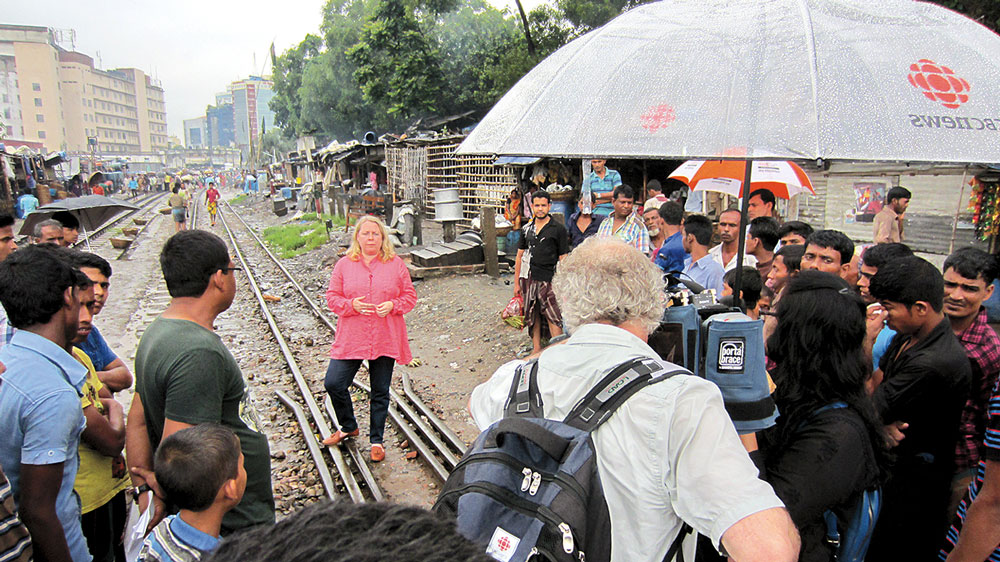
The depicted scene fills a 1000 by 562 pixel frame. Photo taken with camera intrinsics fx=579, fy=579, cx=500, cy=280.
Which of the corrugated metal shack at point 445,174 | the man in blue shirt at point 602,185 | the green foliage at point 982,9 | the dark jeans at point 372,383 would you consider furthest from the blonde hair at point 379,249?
the corrugated metal shack at point 445,174

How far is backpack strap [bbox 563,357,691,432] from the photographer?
1.46 metres

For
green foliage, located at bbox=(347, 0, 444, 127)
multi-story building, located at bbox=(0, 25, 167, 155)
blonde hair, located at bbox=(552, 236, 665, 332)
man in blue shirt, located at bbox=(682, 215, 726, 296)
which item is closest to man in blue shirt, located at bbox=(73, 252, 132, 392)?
blonde hair, located at bbox=(552, 236, 665, 332)

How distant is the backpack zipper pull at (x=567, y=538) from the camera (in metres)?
1.30

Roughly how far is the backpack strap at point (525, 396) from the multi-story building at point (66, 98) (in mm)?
77874

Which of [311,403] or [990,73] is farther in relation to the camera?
[311,403]

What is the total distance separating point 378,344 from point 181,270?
227 cm

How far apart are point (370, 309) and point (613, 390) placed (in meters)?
3.25

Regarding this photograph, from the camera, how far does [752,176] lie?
6.22 meters

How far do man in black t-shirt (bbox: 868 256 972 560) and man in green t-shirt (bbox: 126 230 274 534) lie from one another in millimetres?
2574

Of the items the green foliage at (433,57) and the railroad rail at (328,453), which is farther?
the green foliage at (433,57)

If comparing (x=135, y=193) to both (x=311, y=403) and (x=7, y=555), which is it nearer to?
(x=311, y=403)

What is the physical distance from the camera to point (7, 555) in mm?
1797

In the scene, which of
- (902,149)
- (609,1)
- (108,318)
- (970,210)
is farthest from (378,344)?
(609,1)

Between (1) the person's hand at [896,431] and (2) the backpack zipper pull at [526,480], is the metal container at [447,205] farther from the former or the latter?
(2) the backpack zipper pull at [526,480]
